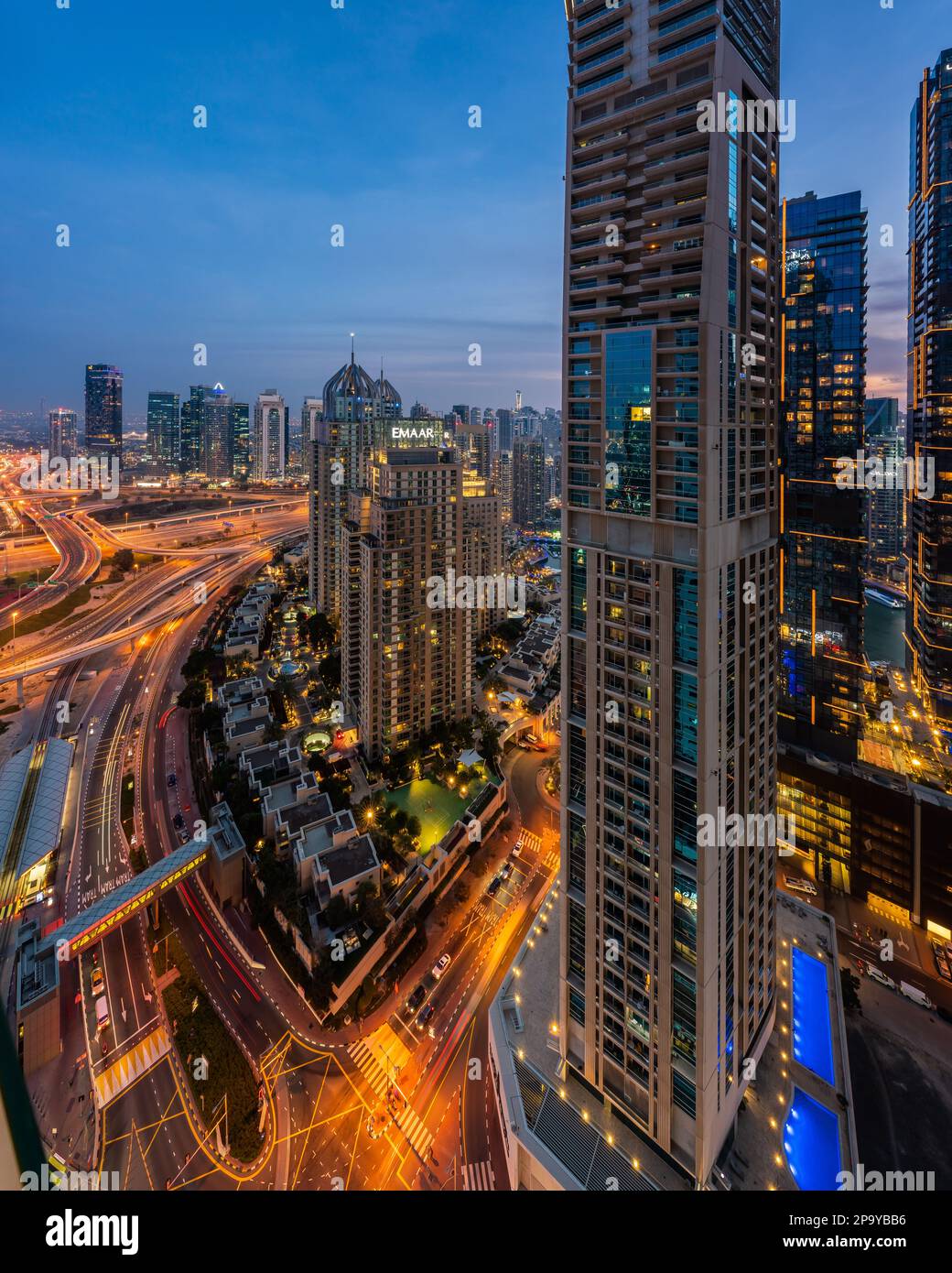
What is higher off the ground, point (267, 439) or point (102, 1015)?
point (267, 439)

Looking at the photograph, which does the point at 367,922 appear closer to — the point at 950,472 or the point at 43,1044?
the point at 43,1044

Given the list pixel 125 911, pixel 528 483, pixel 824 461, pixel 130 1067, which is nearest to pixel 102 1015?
pixel 130 1067

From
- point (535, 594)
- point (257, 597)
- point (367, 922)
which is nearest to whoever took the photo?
point (367, 922)

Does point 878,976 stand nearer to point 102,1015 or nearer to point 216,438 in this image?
point 102,1015

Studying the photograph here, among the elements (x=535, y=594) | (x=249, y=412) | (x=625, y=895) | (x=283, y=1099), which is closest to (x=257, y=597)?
(x=535, y=594)

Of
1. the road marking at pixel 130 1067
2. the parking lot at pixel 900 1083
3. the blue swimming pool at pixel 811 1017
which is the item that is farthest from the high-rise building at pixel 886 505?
the road marking at pixel 130 1067

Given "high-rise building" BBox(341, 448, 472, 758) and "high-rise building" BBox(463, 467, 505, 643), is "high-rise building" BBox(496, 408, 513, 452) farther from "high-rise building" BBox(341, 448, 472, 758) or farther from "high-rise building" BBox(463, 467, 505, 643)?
"high-rise building" BBox(341, 448, 472, 758)

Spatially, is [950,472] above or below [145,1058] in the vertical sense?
above
